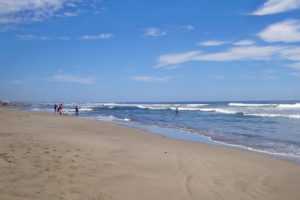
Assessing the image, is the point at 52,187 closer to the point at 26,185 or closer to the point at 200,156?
the point at 26,185

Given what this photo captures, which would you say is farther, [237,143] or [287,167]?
[237,143]

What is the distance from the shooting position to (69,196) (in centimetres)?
385

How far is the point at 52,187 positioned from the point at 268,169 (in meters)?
5.62

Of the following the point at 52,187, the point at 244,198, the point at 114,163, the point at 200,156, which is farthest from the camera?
the point at 200,156

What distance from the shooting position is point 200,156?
7.79m

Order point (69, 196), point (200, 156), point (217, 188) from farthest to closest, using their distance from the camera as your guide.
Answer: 1. point (200, 156)
2. point (217, 188)
3. point (69, 196)

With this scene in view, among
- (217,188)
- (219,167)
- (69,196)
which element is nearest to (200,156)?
(219,167)

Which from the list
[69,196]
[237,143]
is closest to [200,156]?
[237,143]

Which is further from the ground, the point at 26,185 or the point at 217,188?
the point at 26,185

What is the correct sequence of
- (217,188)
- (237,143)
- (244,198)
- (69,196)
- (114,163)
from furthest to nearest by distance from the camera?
(237,143) → (114,163) → (217,188) → (244,198) → (69,196)

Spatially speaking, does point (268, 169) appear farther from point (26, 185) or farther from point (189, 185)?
point (26, 185)

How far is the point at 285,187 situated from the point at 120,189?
12.1ft

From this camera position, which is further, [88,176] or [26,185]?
[88,176]

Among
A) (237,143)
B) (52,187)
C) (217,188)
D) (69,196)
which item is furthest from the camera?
(237,143)
